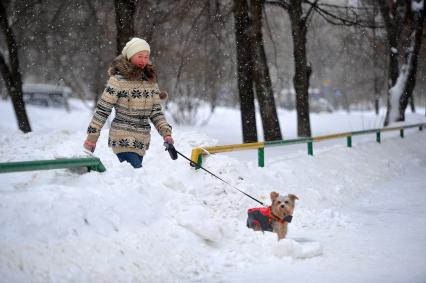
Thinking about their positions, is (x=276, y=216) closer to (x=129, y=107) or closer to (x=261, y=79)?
(x=129, y=107)

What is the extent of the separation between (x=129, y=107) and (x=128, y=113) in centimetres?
8

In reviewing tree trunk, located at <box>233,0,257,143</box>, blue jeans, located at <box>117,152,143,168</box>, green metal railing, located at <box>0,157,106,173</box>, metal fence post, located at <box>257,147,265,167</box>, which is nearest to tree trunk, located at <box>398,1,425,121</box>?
tree trunk, located at <box>233,0,257,143</box>

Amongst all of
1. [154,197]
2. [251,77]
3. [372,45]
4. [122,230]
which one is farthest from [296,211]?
[372,45]

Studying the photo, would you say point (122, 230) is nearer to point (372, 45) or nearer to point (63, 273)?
point (63, 273)

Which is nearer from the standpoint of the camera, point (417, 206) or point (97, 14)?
point (417, 206)

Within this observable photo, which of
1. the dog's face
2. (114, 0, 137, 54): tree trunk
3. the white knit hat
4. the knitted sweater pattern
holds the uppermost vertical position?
(114, 0, 137, 54): tree trunk

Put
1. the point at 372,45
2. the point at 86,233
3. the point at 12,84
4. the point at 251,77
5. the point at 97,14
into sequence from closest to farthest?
the point at 86,233 < the point at 251,77 < the point at 372,45 < the point at 97,14 < the point at 12,84

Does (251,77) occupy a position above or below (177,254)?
above

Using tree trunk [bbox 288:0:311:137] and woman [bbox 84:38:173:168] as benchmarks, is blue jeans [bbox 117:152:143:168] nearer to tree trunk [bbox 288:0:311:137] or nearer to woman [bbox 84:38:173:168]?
woman [bbox 84:38:173:168]

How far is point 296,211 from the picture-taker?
7.26 m

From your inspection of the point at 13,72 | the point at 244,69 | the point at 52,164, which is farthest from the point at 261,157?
the point at 13,72

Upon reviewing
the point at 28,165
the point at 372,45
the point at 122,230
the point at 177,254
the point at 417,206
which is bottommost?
the point at 417,206

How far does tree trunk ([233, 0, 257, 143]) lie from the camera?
13.6 meters

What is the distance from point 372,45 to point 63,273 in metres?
14.2
